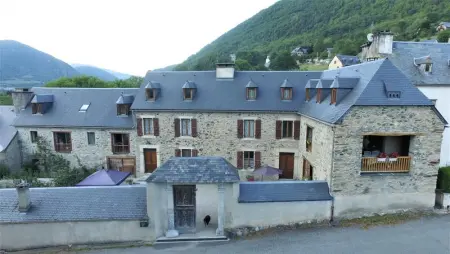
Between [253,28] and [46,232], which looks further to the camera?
[253,28]

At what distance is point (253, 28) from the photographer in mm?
108000

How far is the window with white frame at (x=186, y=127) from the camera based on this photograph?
798 inches

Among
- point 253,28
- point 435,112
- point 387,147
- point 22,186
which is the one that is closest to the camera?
point 22,186

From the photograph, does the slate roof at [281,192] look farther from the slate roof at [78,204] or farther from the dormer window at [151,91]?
the dormer window at [151,91]

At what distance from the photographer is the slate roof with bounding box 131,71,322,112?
64.2ft

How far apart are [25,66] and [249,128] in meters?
131

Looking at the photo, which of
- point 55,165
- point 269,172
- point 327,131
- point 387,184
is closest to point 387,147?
point 387,184

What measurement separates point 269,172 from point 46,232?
1236cm

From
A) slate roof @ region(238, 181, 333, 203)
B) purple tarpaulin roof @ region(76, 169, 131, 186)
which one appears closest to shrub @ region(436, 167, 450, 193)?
slate roof @ region(238, 181, 333, 203)

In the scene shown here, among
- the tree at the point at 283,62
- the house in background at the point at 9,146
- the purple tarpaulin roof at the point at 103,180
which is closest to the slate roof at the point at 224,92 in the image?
the purple tarpaulin roof at the point at 103,180

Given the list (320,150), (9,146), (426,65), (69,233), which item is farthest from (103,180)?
(426,65)

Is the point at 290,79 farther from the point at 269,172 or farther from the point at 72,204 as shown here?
the point at 72,204

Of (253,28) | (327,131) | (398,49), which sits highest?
(253,28)

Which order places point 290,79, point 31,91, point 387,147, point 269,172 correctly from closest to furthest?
point 387,147, point 269,172, point 290,79, point 31,91
